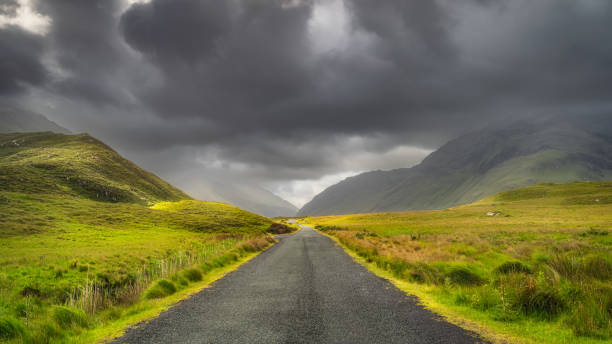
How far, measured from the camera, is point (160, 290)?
12047mm

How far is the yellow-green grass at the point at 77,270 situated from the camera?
8338 mm

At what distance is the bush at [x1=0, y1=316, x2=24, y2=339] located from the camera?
287 inches

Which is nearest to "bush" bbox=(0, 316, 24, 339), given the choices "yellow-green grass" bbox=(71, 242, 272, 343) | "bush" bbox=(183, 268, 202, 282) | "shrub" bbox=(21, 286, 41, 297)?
"yellow-green grass" bbox=(71, 242, 272, 343)

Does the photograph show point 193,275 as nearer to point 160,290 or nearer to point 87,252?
point 160,290

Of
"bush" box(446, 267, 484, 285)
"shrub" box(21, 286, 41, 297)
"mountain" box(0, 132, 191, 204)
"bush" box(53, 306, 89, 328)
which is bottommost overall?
"shrub" box(21, 286, 41, 297)

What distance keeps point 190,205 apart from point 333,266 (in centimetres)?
9507

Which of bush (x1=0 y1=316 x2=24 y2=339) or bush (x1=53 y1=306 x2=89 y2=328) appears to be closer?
bush (x1=0 y1=316 x2=24 y2=339)

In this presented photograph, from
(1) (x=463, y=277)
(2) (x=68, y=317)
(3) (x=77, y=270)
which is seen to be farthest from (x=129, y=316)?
(3) (x=77, y=270)

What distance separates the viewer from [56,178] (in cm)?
9206

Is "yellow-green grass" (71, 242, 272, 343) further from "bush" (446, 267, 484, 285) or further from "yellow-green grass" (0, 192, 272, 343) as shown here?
"bush" (446, 267, 484, 285)

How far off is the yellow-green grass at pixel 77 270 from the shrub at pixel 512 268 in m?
14.6

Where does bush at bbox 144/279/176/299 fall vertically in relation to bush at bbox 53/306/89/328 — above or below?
below

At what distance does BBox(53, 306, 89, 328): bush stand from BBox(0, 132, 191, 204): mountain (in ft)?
292

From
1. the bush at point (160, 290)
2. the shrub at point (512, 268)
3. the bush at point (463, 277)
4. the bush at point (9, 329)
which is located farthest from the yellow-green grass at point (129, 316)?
the shrub at point (512, 268)
